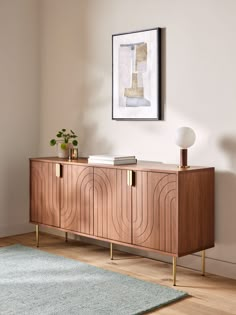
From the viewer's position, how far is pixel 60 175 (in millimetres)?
4574

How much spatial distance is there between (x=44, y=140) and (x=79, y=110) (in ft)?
2.01

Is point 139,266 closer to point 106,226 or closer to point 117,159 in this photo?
point 106,226

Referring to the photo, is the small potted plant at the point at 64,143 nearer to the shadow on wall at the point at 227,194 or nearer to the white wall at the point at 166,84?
the white wall at the point at 166,84

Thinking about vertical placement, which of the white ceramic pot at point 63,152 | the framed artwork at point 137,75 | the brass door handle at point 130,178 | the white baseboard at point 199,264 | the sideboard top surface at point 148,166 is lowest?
the white baseboard at point 199,264

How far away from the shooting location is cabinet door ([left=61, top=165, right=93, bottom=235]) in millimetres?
4328

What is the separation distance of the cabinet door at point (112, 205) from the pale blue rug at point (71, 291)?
31cm

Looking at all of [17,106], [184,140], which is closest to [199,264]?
[184,140]

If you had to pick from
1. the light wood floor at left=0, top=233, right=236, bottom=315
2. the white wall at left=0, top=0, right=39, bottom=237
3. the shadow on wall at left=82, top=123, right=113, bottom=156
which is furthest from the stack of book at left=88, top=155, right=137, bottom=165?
the white wall at left=0, top=0, right=39, bottom=237

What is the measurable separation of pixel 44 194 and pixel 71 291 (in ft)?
4.67

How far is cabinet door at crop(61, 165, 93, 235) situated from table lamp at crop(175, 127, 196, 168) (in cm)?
80

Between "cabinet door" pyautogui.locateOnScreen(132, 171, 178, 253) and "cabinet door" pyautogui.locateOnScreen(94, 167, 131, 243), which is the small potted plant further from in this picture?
"cabinet door" pyautogui.locateOnScreen(132, 171, 178, 253)

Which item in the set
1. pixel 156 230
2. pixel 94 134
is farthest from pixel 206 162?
pixel 94 134

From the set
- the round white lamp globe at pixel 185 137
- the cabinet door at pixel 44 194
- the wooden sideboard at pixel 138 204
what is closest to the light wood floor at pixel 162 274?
the wooden sideboard at pixel 138 204

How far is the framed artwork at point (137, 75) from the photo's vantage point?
4.28m
